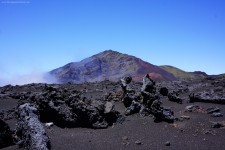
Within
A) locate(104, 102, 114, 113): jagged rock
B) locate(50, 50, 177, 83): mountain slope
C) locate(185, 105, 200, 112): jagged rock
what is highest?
locate(50, 50, 177, 83): mountain slope

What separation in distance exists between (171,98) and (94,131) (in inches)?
274

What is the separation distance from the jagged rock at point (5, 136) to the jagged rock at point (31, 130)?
336mm

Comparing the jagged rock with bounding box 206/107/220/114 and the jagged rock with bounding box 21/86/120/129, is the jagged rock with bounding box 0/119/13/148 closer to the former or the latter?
the jagged rock with bounding box 21/86/120/129

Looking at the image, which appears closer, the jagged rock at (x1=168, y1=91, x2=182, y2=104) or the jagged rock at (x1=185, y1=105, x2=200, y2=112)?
the jagged rock at (x1=185, y1=105, x2=200, y2=112)

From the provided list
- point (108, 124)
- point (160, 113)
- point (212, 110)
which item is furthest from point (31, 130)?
point (212, 110)

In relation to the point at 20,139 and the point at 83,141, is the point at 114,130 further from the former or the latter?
the point at 20,139

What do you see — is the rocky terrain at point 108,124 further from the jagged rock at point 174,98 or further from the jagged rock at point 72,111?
the jagged rock at point 174,98

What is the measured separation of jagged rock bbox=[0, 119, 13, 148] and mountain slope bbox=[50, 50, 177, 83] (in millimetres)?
34238

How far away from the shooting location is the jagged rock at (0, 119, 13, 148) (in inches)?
423

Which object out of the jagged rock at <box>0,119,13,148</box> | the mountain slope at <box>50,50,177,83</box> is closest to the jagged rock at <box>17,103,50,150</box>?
the jagged rock at <box>0,119,13,148</box>

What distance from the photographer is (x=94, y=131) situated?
1281 cm

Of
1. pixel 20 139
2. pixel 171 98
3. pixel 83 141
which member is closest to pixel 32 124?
pixel 20 139

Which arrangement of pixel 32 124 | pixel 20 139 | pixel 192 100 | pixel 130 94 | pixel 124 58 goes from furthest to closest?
pixel 124 58 < pixel 192 100 < pixel 130 94 < pixel 20 139 < pixel 32 124

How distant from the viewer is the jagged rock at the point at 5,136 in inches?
423
